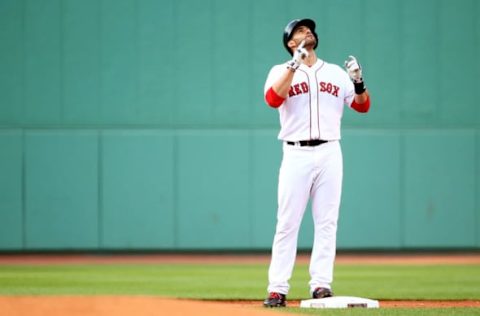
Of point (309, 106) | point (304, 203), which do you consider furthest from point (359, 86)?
point (304, 203)

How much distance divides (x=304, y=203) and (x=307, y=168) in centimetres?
25

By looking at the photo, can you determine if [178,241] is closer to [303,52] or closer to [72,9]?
[72,9]

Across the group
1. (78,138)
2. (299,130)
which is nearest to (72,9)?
(78,138)

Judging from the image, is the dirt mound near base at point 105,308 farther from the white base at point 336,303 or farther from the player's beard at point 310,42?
the player's beard at point 310,42

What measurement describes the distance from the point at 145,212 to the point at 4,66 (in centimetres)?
251

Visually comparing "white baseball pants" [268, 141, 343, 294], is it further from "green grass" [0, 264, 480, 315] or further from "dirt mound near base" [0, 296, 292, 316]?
"dirt mound near base" [0, 296, 292, 316]

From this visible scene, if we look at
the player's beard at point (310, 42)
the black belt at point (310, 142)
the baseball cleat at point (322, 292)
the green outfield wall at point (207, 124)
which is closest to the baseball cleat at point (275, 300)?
the baseball cleat at point (322, 292)

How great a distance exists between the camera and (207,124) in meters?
15.4

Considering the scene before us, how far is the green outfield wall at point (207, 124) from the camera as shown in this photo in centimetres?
1520

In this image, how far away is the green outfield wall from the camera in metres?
15.2

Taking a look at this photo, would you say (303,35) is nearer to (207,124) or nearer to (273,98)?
(273,98)

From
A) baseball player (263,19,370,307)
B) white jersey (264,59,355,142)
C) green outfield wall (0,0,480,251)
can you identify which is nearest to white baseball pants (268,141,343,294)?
baseball player (263,19,370,307)

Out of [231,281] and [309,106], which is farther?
[231,281]

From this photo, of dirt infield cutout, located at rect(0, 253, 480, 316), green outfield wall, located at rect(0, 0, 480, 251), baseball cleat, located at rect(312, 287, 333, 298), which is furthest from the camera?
green outfield wall, located at rect(0, 0, 480, 251)
